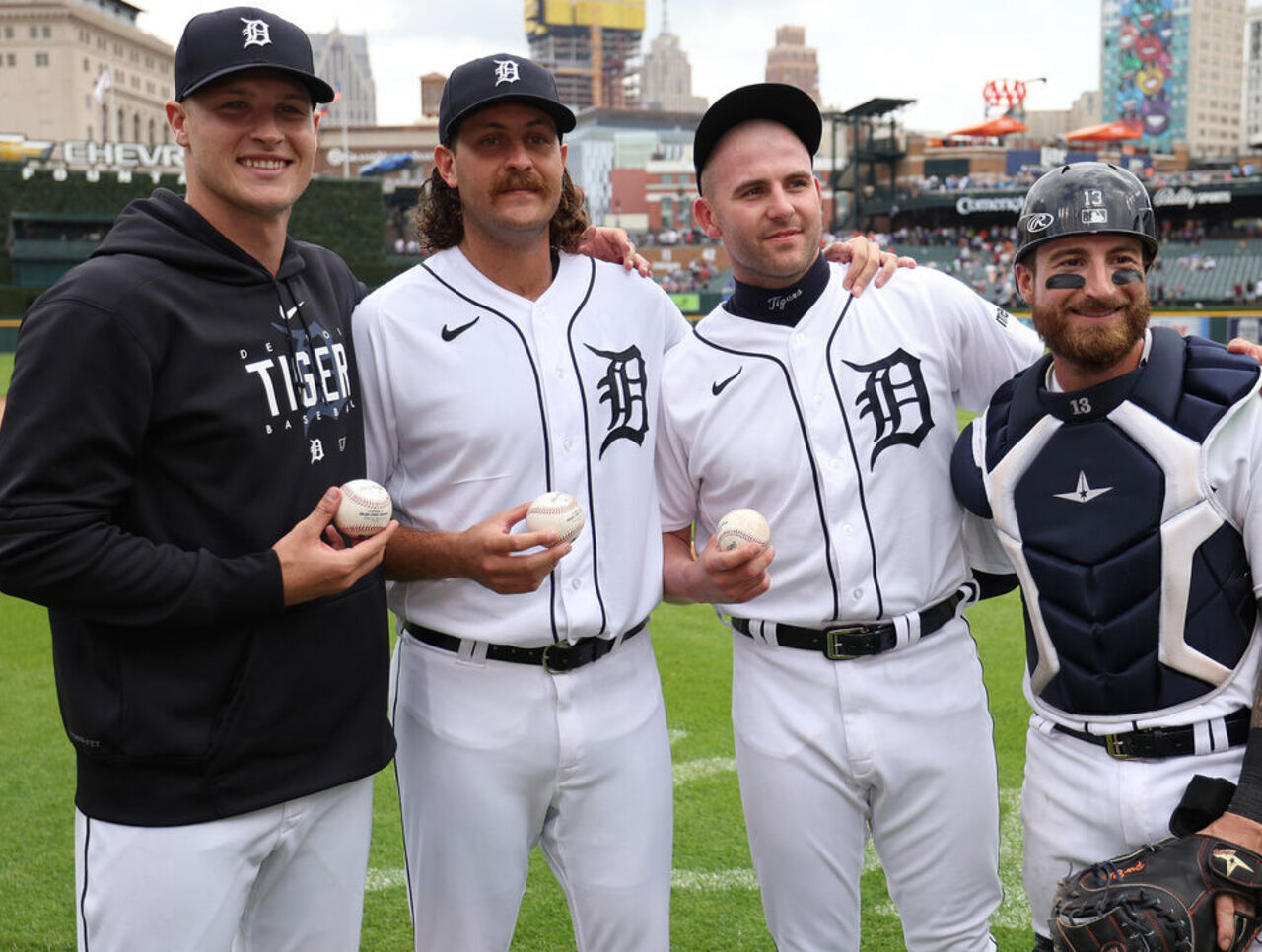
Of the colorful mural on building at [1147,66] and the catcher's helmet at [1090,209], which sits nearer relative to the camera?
the catcher's helmet at [1090,209]

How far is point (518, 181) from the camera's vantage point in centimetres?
262

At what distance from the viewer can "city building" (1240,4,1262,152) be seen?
11050 centimetres

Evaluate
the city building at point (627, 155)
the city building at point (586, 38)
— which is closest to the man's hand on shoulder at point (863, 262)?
the city building at point (627, 155)

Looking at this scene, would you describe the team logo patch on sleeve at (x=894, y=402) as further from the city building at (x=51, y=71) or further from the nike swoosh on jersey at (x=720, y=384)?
the city building at (x=51, y=71)

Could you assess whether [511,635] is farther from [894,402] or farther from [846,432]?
[894,402]

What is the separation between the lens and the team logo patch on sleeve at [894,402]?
275 cm

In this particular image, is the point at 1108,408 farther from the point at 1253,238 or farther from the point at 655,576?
the point at 1253,238

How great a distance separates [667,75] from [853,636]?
201 meters

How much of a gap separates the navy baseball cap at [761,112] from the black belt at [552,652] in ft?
3.75

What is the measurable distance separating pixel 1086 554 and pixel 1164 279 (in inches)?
1446

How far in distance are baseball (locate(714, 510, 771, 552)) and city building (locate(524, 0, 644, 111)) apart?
156 meters

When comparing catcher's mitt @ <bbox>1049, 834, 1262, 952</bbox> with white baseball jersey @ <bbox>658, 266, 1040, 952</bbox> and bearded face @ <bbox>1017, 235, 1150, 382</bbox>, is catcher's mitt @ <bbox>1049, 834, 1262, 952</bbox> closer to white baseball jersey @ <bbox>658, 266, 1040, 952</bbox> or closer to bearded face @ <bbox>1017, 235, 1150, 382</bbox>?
white baseball jersey @ <bbox>658, 266, 1040, 952</bbox>

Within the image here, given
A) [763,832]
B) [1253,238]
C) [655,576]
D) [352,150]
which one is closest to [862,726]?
[763,832]

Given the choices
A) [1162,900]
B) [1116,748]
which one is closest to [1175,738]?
[1116,748]
